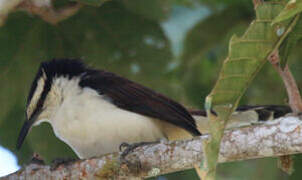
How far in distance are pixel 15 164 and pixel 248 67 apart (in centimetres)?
285

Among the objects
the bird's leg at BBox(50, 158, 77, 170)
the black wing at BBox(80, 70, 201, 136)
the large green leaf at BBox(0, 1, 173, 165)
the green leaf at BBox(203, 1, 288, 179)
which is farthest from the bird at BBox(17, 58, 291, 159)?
the green leaf at BBox(203, 1, 288, 179)

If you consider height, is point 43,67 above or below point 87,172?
above

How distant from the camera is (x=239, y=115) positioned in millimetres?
4660

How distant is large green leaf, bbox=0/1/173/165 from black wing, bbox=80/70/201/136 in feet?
1.43

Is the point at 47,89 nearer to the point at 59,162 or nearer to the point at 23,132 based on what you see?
the point at 23,132

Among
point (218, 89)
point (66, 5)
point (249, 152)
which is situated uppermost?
point (66, 5)

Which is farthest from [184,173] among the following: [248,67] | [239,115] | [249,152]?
[248,67]

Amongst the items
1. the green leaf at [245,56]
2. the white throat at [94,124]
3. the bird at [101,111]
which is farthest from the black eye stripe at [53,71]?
the green leaf at [245,56]

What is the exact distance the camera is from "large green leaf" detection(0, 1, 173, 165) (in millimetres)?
4680

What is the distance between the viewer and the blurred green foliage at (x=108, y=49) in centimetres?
469

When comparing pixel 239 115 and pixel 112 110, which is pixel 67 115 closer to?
pixel 112 110

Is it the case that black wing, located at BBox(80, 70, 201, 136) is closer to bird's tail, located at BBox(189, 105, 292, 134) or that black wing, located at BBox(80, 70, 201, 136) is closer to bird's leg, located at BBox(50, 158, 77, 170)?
bird's tail, located at BBox(189, 105, 292, 134)

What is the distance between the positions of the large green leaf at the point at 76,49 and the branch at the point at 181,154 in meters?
0.98

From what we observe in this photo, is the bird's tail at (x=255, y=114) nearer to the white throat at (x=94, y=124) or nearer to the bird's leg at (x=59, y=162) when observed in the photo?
the white throat at (x=94, y=124)
